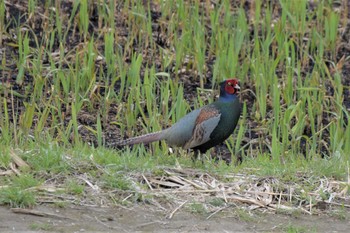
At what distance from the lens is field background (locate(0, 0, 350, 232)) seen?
643 cm

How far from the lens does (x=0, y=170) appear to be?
656cm

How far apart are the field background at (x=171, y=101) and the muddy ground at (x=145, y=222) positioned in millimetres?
60

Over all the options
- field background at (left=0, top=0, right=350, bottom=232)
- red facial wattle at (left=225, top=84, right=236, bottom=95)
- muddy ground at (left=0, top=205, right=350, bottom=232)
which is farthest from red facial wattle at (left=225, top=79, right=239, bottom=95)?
muddy ground at (left=0, top=205, right=350, bottom=232)

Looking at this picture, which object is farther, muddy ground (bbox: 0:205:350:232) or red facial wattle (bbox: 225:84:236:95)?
red facial wattle (bbox: 225:84:236:95)

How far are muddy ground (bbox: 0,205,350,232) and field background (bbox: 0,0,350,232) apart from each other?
60 mm

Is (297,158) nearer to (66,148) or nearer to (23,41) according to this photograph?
(66,148)

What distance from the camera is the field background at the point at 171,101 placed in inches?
253

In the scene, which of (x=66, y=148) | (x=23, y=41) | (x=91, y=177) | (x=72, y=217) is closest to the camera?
(x=72, y=217)

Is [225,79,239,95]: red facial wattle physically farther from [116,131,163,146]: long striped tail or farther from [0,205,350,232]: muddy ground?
[0,205,350,232]: muddy ground

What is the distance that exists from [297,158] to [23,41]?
9.79ft

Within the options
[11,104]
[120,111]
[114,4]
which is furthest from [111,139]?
[114,4]

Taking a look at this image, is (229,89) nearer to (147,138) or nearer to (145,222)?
(147,138)

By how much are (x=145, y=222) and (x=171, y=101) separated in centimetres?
275

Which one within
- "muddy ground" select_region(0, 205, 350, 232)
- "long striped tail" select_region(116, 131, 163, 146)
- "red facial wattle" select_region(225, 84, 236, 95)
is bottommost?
"muddy ground" select_region(0, 205, 350, 232)
